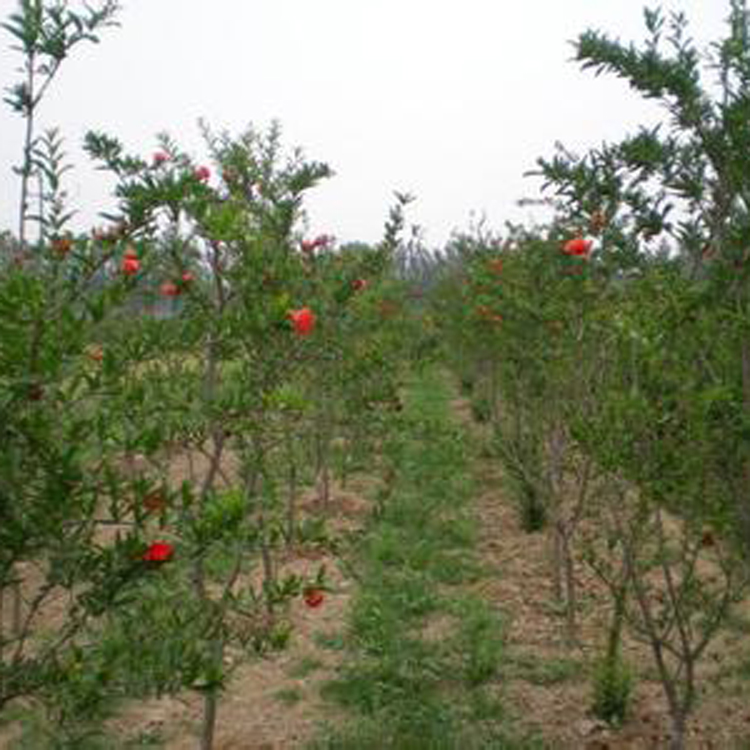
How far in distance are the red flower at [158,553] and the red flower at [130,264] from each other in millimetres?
596

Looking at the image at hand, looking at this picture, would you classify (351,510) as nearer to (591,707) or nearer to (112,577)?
(591,707)

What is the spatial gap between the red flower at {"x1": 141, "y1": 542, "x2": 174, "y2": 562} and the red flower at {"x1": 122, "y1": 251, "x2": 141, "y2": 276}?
596 millimetres

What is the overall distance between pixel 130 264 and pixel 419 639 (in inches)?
162

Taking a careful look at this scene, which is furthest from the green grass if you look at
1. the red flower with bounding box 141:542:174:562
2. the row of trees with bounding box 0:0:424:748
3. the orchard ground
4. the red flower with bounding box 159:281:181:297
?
the red flower with bounding box 141:542:174:562

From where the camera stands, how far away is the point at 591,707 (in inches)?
187

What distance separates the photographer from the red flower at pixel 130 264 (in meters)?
2.05

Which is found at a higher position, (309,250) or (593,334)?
(309,250)

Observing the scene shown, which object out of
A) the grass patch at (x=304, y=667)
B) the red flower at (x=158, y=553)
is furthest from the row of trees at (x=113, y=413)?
the grass patch at (x=304, y=667)

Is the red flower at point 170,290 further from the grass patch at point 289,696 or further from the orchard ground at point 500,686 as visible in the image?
the grass patch at point 289,696

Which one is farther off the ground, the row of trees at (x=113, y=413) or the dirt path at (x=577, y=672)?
the row of trees at (x=113, y=413)

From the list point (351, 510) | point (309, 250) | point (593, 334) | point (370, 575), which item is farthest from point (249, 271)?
point (351, 510)

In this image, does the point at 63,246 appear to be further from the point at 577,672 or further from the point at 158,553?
the point at 577,672

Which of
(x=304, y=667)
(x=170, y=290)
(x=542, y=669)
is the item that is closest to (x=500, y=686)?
(x=542, y=669)

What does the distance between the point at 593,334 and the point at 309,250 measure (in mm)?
1710
